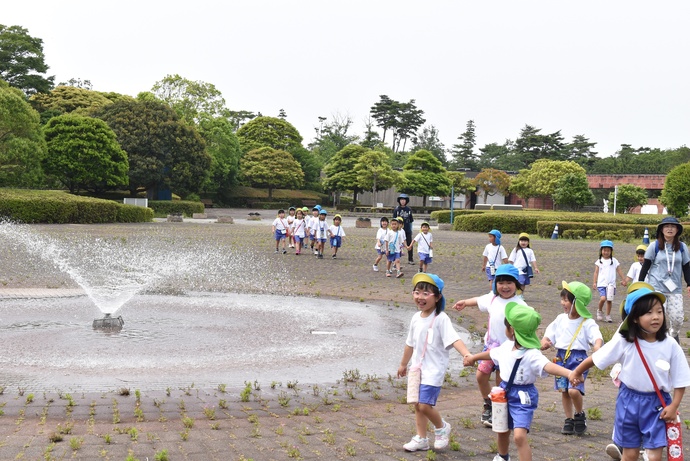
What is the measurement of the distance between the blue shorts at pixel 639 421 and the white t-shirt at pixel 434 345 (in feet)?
4.40

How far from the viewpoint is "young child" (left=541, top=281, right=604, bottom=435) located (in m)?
5.73

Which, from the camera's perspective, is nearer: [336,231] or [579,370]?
[579,370]

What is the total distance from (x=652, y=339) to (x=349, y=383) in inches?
148

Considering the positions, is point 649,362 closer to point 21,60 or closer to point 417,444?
point 417,444

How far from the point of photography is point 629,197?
6250 cm

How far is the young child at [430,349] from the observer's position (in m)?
5.24

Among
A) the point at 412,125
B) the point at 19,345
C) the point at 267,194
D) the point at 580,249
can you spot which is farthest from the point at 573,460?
the point at 412,125

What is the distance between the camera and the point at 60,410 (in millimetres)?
6047

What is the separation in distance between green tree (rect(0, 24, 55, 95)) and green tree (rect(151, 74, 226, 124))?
10.2 metres

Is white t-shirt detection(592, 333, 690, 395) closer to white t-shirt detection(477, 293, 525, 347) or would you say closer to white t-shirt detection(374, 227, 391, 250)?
white t-shirt detection(477, 293, 525, 347)

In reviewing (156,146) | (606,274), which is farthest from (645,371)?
(156,146)

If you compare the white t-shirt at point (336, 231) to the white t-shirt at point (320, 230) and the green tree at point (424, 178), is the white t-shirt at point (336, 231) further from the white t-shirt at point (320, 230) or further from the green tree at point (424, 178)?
the green tree at point (424, 178)

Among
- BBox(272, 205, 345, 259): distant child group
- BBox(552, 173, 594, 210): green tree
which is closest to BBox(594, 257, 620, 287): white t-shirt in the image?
BBox(272, 205, 345, 259): distant child group

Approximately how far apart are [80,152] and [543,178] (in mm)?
42970
